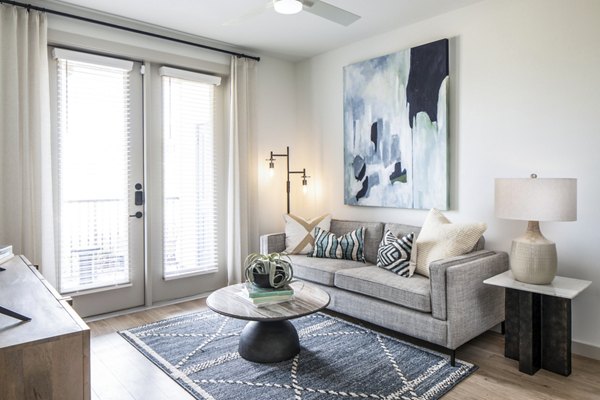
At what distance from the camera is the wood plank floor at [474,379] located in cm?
226

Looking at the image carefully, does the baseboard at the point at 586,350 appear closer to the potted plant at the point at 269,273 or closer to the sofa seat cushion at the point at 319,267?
the sofa seat cushion at the point at 319,267

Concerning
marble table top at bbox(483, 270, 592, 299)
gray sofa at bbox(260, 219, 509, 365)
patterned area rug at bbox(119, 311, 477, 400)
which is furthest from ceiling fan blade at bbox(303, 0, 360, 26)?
patterned area rug at bbox(119, 311, 477, 400)

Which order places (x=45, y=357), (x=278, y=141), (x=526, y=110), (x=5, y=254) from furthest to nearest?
(x=278, y=141), (x=526, y=110), (x=5, y=254), (x=45, y=357)

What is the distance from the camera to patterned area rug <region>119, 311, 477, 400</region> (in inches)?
89.4

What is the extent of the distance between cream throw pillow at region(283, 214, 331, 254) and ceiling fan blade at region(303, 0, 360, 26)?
200 cm

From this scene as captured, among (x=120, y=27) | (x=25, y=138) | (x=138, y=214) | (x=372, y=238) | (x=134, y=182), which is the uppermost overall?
(x=120, y=27)

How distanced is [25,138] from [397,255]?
298 centimetres

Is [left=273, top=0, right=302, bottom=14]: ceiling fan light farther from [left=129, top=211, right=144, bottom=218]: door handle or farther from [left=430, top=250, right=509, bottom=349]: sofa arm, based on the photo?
[left=129, top=211, right=144, bottom=218]: door handle

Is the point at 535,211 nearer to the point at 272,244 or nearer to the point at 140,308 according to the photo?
the point at 272,244

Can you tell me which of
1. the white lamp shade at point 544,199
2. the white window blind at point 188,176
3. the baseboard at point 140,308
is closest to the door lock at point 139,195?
the white window blind at point 188,176

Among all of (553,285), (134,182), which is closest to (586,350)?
(553,285)

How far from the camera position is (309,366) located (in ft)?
8.39

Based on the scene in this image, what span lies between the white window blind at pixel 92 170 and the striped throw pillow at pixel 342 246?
1807mm

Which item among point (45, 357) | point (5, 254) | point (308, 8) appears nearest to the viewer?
point (45, 357)
